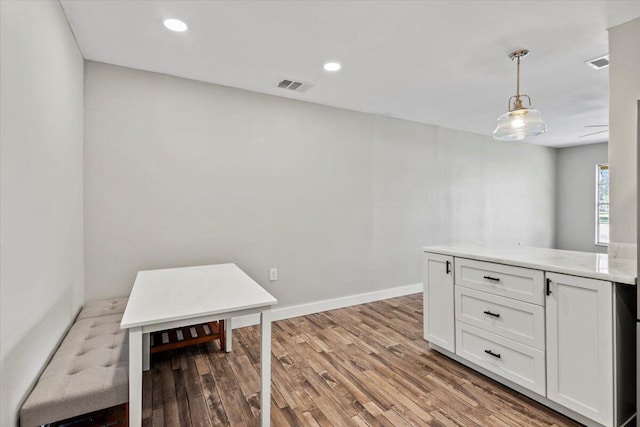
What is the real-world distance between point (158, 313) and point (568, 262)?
2.31 m

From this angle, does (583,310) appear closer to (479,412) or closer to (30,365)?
(479,412)

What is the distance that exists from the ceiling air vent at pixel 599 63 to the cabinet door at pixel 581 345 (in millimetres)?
1979

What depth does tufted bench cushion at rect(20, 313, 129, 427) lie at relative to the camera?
1.26m

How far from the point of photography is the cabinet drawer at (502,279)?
1.89 meters

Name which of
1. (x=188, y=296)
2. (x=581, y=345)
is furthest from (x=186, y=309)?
(x=581, y=345)

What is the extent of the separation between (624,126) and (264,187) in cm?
288

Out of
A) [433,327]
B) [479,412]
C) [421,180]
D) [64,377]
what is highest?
[421,180]

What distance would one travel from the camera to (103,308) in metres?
2.29

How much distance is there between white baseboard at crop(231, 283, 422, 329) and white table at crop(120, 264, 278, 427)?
1086 mm

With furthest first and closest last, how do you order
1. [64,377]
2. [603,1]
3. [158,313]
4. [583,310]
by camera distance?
1. [603,1]
2. [583,310]
3. [158,313]
4. [64,377]

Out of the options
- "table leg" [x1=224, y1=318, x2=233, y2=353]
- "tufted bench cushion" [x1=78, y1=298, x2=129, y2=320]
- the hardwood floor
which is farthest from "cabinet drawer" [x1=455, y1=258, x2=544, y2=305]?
"tufted bench cushion" [x1=78, y1=298, x2=129, y2=320]

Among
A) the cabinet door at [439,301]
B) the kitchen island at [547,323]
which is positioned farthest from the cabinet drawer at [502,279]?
the cabinet door at [439,301]

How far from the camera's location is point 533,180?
20.0 feet

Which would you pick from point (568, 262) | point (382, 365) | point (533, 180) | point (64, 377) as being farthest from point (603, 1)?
point (533, 180)
